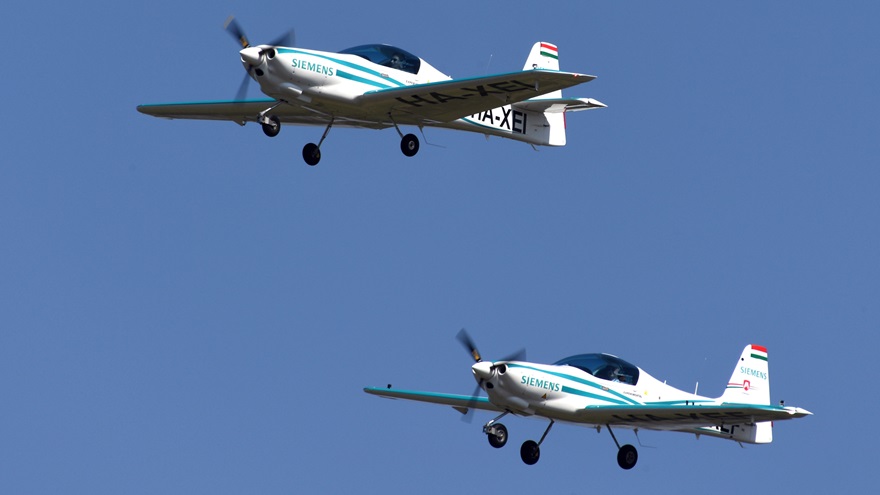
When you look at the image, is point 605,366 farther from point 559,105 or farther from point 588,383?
point 559,105

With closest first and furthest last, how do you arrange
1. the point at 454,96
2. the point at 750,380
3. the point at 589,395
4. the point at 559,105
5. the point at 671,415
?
the point at 671,415, the point at 589,395, the point at 454,96, the point at 559,105, the point at 750,380

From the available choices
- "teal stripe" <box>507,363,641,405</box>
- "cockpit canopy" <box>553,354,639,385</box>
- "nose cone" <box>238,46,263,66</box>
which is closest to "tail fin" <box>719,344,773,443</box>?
"cockpit canopy" <box>553,354,639,385</box>

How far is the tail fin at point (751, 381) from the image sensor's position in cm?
3741

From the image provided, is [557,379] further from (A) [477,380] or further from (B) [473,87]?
(B) [473,87]

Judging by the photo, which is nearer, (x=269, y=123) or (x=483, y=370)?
(x=483, y=370)

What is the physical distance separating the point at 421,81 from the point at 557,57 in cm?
809

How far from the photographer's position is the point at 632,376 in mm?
33500

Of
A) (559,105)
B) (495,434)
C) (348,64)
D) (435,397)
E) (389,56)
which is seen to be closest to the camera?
(495,434)

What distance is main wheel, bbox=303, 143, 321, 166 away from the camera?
34.2 metres

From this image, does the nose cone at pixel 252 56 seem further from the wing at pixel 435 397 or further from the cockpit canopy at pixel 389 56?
the wing at pixel 435 397

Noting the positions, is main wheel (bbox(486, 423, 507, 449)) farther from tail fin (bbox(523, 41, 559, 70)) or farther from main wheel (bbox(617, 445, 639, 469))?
tail fin (bbox(523, 41, 559, 70))

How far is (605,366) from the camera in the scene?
109 feet

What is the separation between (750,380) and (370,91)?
11.0 metres

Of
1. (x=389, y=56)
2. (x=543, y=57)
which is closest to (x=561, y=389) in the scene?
(x=389, y=56)
